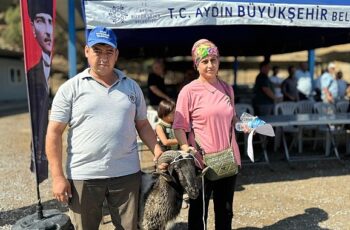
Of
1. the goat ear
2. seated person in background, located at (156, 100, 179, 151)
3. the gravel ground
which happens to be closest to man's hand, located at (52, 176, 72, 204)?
the goat ear

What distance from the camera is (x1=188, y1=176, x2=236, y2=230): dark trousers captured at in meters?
3.32

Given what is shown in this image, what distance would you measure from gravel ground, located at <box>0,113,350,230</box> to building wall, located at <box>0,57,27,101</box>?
20703mm

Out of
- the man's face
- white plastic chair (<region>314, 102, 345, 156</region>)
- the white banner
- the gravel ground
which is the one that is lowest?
the gravel ground

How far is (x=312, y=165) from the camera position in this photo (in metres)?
6.98

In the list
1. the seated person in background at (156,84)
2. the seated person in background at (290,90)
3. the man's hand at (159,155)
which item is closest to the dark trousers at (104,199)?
the man's hand at (159,155)

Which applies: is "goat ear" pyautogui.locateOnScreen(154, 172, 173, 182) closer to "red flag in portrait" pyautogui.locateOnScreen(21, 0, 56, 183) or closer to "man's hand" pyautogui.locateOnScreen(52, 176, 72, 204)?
"man's hand" pyautogui.locateOnScreen(52, 176, 72, 204)

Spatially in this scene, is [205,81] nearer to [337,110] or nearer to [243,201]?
[243,201]

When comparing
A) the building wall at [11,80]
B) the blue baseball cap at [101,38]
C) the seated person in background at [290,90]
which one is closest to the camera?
the blue baseball cap at [101,38]

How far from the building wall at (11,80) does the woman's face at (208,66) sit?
84.7 ft

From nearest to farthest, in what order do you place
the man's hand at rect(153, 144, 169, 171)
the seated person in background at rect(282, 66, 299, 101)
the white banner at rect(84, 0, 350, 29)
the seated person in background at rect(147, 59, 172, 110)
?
the man's hand at rect(153, 144, 169, 171), the white banner at rect(84, 0, 350, 29), the seated person in background at rect(147, 59, 172, 110), the seated person in background at rect(282, 66, 299, 101)

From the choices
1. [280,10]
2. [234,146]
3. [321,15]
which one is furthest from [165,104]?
[321,15]

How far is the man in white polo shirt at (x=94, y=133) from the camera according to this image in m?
2.46

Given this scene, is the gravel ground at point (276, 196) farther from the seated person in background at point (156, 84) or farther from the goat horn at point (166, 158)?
the goat horn at point (166, 158)

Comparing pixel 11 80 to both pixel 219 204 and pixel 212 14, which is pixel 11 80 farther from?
pixel 219 204
